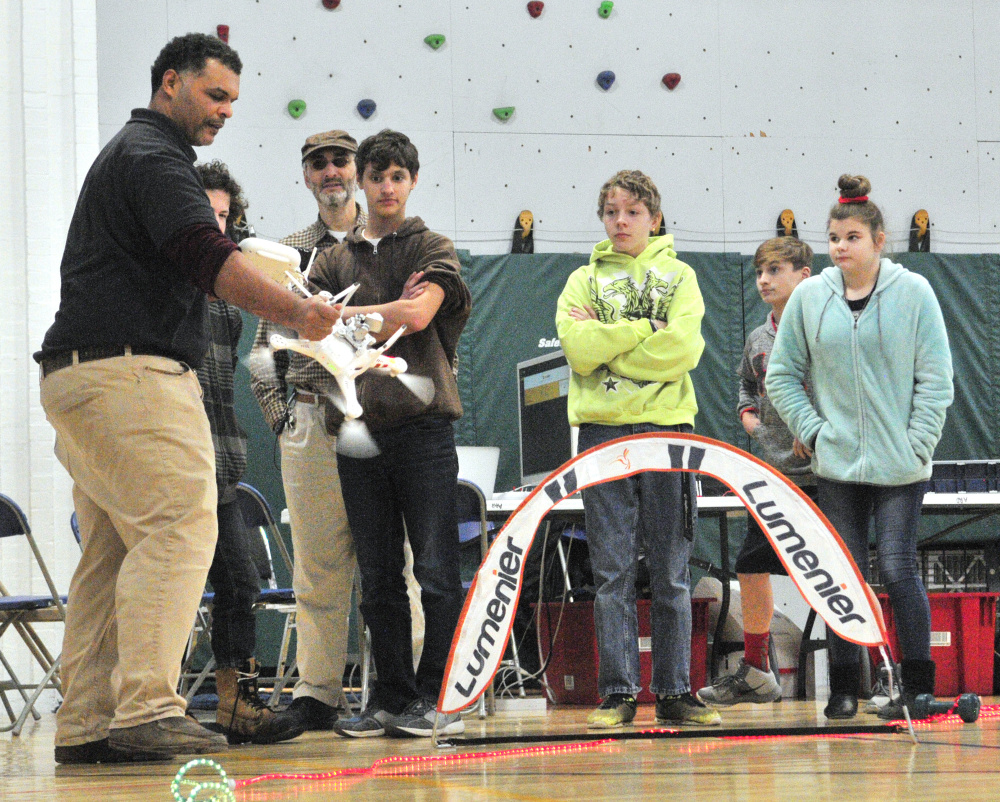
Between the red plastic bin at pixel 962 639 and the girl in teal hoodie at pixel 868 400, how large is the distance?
1.49 m

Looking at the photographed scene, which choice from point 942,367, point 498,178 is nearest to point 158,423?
point 942,367

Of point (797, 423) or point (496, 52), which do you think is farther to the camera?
point (496, 52)

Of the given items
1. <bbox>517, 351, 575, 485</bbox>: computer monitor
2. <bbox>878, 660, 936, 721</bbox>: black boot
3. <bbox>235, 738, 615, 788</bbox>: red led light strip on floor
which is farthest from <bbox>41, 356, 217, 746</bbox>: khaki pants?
<bbox>517, 351, 575, 485</bbox>: computer monitor

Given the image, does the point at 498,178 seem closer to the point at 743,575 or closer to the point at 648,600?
the point at 648,600

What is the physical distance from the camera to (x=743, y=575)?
4.23m

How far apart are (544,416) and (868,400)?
2506mm

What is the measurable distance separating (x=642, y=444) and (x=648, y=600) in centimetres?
221

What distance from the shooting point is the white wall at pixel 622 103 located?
762cm

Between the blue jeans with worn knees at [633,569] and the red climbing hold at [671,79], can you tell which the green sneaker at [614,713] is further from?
the red climbing hold at [671,79]

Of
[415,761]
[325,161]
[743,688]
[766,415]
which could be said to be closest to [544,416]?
[766,415]

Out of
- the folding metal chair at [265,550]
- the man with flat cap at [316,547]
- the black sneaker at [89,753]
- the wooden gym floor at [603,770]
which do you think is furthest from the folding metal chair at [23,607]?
the black sneaker at [89,753]

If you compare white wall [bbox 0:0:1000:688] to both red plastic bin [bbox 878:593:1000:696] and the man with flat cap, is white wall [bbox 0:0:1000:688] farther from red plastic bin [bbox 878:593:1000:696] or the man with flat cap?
the man with flat cap

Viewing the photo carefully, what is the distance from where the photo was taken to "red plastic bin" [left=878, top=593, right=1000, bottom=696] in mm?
4922

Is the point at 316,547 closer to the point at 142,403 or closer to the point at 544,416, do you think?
the point at 142,403
